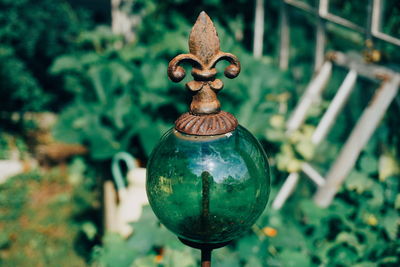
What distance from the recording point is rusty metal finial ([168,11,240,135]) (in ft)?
3.48

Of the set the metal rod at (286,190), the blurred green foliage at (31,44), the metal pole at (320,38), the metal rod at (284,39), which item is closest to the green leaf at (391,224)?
the metal rod at (286,190)

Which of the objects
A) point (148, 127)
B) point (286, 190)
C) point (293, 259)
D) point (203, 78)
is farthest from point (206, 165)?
point (148, 127)

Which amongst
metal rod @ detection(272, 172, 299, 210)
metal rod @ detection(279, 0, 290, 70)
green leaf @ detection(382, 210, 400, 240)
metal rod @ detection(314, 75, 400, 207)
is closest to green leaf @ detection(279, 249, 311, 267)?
green leaf @ detection(382, 210, 400, 240)

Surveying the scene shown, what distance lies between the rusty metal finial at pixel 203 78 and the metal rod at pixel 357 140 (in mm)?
1430

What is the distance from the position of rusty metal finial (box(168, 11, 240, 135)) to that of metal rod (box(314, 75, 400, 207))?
143cm

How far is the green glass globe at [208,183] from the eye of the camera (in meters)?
1.04

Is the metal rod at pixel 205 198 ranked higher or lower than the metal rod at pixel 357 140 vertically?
higher

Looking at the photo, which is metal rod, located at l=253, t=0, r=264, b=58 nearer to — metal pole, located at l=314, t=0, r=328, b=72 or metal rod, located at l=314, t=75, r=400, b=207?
metal pole, located at l=314, t=0, r=328, b=72

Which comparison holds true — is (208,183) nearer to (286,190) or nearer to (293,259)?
(293,259)

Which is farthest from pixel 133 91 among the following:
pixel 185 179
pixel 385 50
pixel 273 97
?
pixel 185 179

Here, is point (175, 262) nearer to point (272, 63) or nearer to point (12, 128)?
point (272, 63)

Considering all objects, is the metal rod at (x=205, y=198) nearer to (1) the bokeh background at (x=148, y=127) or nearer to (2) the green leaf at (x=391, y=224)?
(1) the bokeh background at (x=148, y=127)

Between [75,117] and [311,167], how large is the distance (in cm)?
176

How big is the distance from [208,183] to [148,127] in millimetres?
2164
